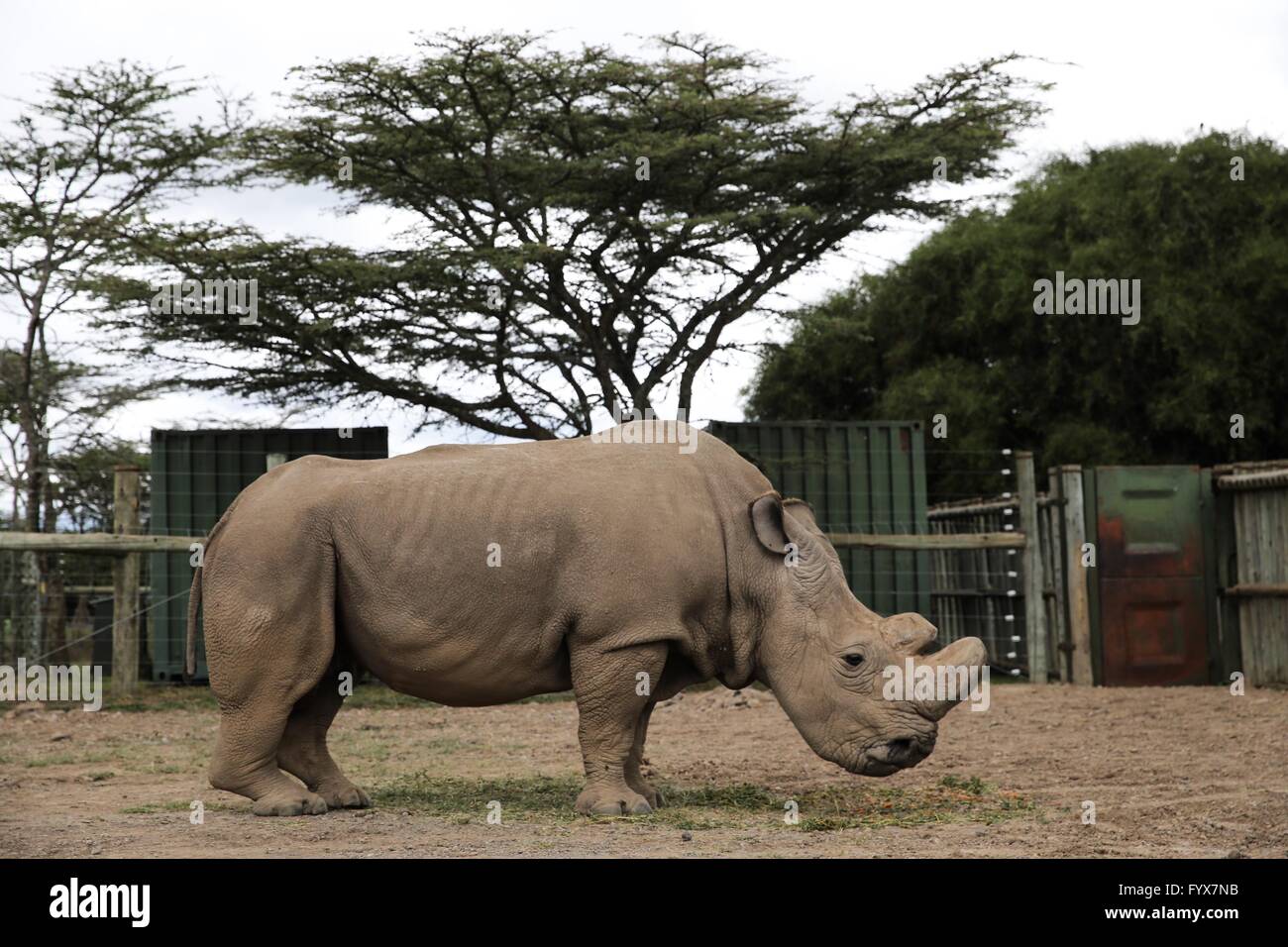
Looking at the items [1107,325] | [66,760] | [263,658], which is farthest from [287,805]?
[1107,325]

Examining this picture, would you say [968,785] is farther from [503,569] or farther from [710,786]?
[503,569]

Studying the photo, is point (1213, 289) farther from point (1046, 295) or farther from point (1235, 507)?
point (1235, 507)

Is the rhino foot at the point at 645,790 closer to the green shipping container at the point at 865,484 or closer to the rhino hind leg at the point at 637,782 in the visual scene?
the rhino hind leg at the point at 637,782

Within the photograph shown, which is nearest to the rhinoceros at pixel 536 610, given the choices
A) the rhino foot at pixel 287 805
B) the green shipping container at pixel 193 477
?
the rhino foot at pixel 287 805

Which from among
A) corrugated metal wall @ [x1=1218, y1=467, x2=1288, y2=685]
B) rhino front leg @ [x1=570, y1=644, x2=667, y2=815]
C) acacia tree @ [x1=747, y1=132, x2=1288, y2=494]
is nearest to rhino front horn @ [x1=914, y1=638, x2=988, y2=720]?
rhino front leg @ [x1=570, y1=644, x2=667, y2=815]

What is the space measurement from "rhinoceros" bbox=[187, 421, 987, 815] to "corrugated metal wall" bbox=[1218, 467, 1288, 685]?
769 cm

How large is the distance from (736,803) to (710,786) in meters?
0.95

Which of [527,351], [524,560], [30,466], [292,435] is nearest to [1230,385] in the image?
[527,351]

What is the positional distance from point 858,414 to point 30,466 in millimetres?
15928

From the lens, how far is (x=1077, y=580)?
15.1m

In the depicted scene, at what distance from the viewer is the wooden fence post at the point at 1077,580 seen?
15070 millimetres

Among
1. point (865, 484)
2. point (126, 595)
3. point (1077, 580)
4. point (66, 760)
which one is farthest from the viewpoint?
point (865, 484)

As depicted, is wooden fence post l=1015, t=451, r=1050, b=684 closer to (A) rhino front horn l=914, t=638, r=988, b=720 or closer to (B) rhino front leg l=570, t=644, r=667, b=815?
(A) rhino front horn l=914, t=638, r=988, b=720

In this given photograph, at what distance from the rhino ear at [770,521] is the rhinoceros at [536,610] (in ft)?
0.03
